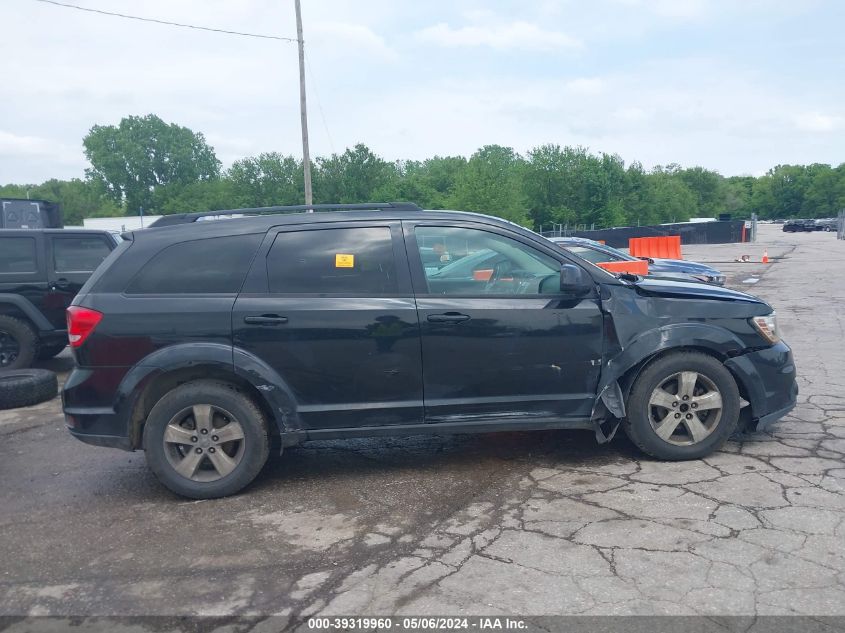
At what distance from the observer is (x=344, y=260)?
16.0 feet

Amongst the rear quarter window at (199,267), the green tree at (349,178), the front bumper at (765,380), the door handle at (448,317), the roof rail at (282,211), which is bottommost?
the front bumper at (765,380)

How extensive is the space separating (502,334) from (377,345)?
2.71 feet

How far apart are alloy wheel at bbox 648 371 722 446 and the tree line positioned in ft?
115

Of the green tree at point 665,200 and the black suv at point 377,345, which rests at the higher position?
the green tree at point 665,200

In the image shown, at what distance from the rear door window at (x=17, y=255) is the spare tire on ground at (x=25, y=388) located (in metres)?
1.84

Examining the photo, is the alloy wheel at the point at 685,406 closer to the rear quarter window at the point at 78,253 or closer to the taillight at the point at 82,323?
the taillight at the point at 82,323

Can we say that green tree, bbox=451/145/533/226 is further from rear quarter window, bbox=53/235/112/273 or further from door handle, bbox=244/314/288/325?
door handle, bbox=244/314/288/325

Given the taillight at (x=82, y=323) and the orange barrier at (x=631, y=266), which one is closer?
the taillight at (x=82, y=323)

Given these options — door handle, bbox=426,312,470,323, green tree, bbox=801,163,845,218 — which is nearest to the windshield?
door handle, bbox=426,312,470,323

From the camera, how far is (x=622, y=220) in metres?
57.1

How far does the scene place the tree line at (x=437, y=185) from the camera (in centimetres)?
5672

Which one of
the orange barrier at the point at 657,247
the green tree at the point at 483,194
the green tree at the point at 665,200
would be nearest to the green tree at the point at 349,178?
the green tree at the point at 483,194

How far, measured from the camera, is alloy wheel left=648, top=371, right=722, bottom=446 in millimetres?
5004

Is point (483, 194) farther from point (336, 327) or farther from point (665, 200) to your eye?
point (336, 327)
